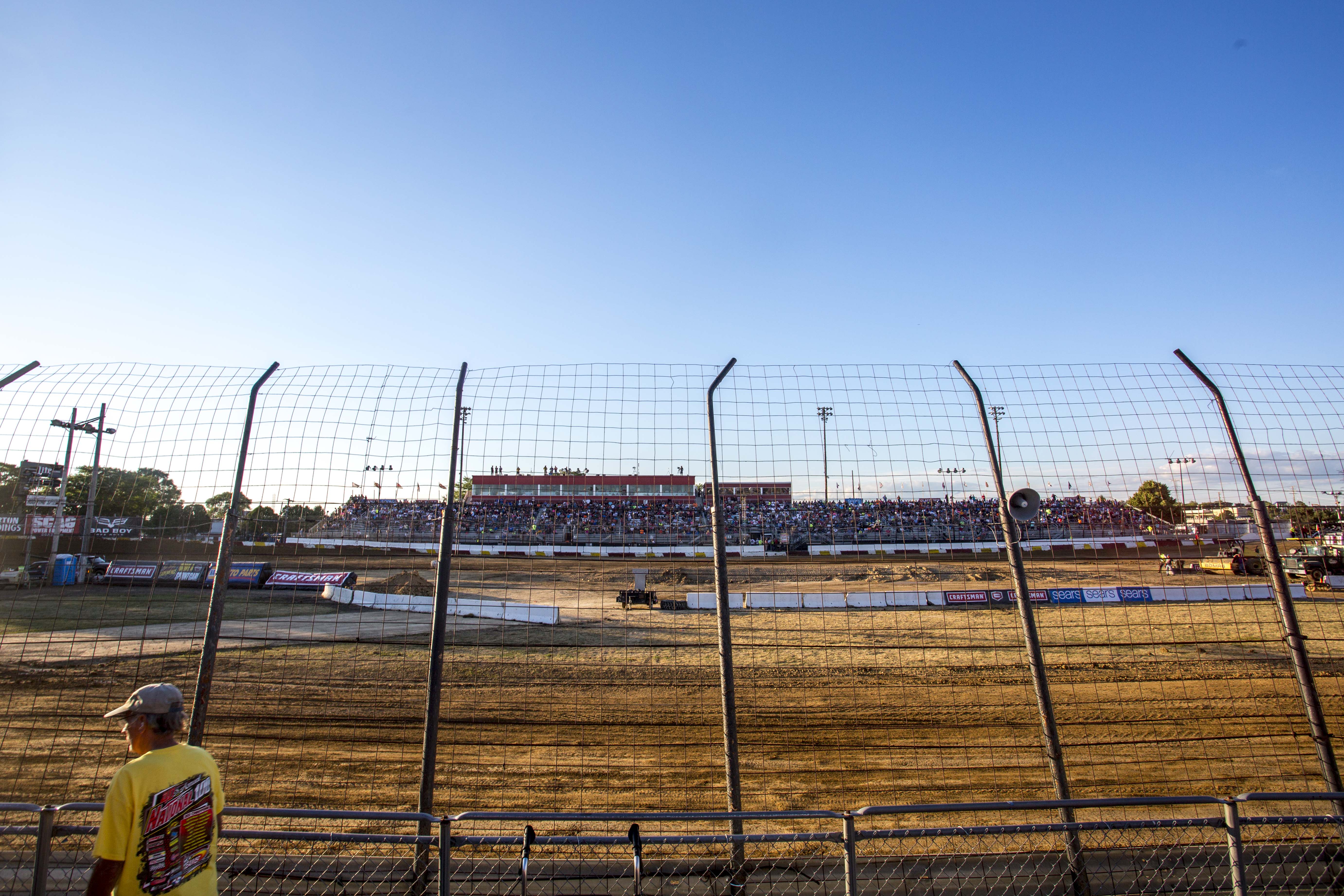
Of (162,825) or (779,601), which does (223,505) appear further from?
(779,601)

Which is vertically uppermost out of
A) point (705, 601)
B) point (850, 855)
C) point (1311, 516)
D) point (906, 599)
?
point (1311, 516)

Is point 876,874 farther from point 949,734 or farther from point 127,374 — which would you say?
point 127,374

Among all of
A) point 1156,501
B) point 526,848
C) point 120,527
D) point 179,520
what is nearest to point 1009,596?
point 1156,501

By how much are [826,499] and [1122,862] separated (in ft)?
11.4

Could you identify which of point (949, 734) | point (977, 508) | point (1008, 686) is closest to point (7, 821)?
point (977, 508)

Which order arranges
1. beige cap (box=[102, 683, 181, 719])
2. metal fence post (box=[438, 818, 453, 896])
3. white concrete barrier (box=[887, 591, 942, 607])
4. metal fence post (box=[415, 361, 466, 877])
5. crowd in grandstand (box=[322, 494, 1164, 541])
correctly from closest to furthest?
beige cap (box=[102, 683, 181, 719]) < metal fence post (box=[438, 818, 453, 896]) < metal fence post (box=[415, 361, 466, 877]) < crowd in grandstand (box=[322, 494, 1164, 541]) < white concrete barrier (box=[887, 591, 942, 607])

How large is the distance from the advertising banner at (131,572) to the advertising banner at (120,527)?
0.22 m

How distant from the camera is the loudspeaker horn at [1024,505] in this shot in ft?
13.9

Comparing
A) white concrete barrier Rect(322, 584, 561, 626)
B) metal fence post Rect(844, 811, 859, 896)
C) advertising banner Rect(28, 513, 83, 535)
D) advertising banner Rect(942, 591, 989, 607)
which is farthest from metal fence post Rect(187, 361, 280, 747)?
advertising banner Rect(942, 591, 989, 607)

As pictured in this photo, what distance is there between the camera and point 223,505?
15.0 feet

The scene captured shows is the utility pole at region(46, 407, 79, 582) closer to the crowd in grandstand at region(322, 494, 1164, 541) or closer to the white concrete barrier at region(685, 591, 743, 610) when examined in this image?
the crowd in grandstand at region(322, 494, 1164, 541)

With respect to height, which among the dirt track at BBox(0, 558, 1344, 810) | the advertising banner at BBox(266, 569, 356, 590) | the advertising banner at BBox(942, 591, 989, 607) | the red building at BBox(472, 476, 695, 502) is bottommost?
the dirt track at BBox(0, 558, 1344, 810)

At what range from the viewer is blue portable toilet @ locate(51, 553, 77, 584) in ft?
21.1

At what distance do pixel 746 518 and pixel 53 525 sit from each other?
7.93 metres
